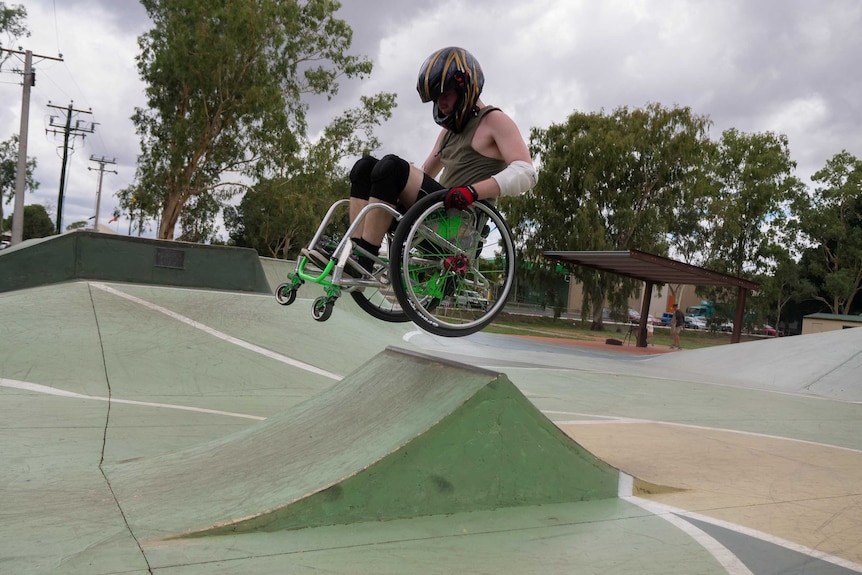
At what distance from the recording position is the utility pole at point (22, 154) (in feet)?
83.3

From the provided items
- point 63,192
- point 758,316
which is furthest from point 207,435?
point 758,316

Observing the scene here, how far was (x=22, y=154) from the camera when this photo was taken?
2528 centimetres

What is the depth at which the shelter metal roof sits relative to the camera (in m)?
18.2

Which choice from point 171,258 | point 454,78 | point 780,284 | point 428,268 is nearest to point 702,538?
point 428,268

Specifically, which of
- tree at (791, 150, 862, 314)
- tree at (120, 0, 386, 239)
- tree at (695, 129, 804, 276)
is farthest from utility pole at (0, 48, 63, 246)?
tree at (791, 150, 862, 314)

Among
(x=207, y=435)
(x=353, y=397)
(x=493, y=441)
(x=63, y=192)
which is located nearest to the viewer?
(x=493, y=441)

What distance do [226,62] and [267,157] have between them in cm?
479

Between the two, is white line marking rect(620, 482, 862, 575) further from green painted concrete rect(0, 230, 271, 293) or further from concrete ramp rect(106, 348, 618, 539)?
green painted concrete rect(0, 230, 271, 293)

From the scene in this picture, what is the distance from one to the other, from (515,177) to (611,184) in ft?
106

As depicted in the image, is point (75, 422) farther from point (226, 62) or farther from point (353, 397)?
point (226, 62)

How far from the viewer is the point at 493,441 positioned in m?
3.76

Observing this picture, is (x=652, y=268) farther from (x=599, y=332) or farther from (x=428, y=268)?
(x=599, y=332)

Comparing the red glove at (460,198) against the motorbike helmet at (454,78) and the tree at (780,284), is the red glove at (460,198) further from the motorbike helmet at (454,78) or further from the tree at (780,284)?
the tree at (780,284)

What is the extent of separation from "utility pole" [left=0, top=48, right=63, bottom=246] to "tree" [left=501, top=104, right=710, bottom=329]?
22198mm
